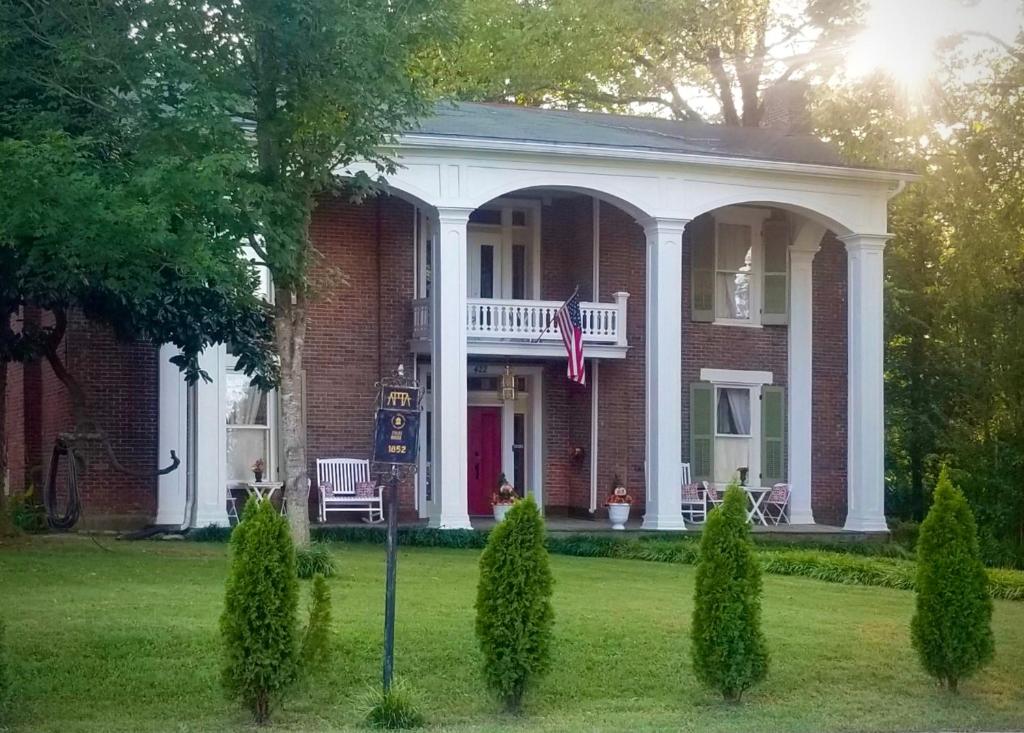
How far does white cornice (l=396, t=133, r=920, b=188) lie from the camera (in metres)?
21.1

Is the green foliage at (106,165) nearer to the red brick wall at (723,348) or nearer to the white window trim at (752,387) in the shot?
the red brick wall at (723,348)

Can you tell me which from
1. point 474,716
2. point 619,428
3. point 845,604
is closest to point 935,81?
point 619,428

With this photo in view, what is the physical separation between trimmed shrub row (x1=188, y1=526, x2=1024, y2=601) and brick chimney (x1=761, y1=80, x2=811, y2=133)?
380 inches

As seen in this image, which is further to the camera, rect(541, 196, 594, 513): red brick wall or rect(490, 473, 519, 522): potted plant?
rect(541, 196, 594, 513): red brick wall

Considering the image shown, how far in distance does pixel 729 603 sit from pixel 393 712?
257 cm

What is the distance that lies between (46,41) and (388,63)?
333 cm

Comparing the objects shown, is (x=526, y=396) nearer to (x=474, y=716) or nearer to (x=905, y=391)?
(x=905, y=391)

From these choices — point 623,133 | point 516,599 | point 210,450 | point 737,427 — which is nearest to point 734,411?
point 737,427

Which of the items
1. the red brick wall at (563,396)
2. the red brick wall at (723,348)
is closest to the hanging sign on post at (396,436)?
the red brick wall at (563,396)

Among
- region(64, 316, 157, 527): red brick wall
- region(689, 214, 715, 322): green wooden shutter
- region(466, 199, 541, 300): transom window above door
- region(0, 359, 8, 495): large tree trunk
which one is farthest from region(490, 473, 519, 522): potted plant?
region(0, 359, 8, 495): large tree trunk

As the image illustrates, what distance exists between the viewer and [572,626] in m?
12.8

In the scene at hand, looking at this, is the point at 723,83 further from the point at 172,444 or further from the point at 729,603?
the point at 729,603

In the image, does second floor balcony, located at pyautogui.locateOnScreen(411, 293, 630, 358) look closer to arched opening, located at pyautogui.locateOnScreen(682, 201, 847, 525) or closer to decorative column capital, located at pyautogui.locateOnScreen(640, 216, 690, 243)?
decorative column capital, located at pyautogui.locateOnScreen(640, 216, 690, 243)

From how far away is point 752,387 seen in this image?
2595 cm
